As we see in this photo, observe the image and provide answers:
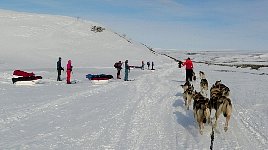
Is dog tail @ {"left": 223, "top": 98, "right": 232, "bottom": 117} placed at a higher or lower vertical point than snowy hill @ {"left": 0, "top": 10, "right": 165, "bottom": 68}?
lower

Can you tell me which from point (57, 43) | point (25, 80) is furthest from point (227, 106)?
point (57, 43)

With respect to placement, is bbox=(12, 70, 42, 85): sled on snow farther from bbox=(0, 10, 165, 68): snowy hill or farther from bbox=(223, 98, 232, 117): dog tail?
bbox=(0, 10, 165, 68): snowy hill

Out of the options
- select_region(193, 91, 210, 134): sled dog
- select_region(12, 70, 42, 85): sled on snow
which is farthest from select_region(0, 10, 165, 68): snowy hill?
select_region(193, 91, 210, 134): sled dog

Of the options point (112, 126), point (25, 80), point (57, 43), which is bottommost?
point (112, 126)

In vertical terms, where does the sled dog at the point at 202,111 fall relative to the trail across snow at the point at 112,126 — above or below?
above

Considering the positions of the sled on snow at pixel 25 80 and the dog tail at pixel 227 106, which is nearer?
the dog tail at pixel 227 106

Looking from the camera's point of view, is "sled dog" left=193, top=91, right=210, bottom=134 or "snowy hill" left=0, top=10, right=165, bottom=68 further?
"snowy hill" left=0, top=10, right=165, bottom=68

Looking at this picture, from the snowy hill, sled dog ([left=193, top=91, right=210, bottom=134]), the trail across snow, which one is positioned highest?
the snowy hill

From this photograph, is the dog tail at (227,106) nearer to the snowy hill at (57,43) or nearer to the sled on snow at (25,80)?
the sled on snow at (25,80)

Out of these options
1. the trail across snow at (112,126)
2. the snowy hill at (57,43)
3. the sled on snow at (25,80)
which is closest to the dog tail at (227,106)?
the trail across snow at (112,126)

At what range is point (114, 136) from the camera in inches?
326

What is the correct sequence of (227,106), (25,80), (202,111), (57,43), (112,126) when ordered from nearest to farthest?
(202,111), (227,106), (112,126), (25,80), (57,43)

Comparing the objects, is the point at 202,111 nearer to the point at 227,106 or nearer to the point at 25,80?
the point at 227,106

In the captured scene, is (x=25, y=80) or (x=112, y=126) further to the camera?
(x=25, y=80)
